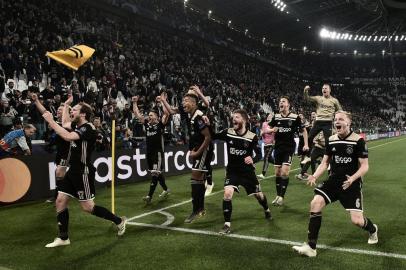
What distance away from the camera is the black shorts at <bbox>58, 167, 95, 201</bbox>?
247 inches

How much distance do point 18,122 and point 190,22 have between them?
28.7 metres

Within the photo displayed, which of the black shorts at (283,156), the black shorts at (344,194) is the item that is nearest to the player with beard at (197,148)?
the black shorts at (283,156)

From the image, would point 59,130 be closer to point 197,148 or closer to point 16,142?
point 197,148

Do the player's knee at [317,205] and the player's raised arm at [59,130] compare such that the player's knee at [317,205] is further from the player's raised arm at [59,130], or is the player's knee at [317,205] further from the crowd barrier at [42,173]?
the player's raised arm at [59,130]

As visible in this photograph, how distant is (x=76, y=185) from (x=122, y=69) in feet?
54.5

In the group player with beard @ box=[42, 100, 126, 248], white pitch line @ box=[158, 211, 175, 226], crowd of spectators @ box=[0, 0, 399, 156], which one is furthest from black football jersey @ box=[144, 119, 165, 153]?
player with beard @ box=[42, 100, 126, 248]

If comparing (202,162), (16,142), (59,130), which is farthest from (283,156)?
(16,142)

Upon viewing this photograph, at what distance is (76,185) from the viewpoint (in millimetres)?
6266

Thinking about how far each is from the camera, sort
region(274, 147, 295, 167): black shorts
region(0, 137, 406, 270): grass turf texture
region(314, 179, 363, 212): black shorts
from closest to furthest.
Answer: region(0, 137, 406, 270): grass turf texture
region(314, 179, 363, 212): black shorts
region(274, 147, 295, 167): black shorts

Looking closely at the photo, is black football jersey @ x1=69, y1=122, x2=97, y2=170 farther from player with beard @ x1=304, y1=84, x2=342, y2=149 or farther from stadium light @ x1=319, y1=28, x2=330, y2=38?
stadium light @ x1=319, y1=28, x2=330, y2=38

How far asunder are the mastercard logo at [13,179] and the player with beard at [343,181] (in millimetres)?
7066

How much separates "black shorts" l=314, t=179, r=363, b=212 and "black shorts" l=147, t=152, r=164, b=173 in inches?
196

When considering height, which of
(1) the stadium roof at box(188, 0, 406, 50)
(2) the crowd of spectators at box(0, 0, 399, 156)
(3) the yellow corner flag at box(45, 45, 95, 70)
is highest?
(1) the stadium roof at box(188, 0, 406, 50)

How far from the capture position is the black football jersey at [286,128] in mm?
9336
